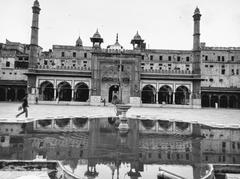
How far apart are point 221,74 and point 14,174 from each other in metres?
46.9

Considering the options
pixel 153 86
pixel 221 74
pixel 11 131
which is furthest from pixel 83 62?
pixel 11 131

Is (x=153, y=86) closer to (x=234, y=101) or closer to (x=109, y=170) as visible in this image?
(x=234, y=101)

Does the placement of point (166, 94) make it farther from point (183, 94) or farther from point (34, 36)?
point (34, 36)

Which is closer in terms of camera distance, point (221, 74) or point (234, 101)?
point (234, 101)

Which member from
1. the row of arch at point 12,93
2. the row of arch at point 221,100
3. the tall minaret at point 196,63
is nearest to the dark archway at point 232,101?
the row of arch at point 221,100

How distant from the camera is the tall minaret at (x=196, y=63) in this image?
34719mm

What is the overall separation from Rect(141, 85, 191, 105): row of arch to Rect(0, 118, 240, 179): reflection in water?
2609 centimetres

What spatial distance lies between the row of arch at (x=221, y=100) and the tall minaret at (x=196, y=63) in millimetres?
6874

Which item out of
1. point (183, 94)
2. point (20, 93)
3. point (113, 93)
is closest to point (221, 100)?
point (183, 94)

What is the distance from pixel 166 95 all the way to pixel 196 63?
24.5ft

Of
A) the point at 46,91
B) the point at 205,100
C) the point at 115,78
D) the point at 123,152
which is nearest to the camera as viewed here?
the point at 123,152

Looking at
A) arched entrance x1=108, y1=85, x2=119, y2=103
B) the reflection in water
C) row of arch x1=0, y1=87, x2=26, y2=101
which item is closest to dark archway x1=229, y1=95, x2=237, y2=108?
arched entrance x1=108, y1=85, x2=119, y2=103

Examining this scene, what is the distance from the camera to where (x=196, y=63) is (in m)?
36.0

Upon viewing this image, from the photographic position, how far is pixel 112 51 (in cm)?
3581
